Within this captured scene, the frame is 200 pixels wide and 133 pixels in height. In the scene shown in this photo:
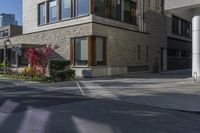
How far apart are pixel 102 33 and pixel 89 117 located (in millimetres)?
15014

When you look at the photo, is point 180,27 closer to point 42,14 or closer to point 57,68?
point 42,14

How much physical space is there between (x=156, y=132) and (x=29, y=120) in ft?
11.5

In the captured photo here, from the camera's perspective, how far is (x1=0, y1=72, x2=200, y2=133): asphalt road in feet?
22.2

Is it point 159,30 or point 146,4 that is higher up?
point 146,4

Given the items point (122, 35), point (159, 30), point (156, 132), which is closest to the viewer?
point (156, 132)

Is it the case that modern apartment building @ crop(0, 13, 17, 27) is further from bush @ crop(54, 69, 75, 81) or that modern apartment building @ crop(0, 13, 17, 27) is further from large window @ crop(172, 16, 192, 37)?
bush @ crop(54, 69, 75, 81)

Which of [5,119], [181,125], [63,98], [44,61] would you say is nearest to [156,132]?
[181,125]

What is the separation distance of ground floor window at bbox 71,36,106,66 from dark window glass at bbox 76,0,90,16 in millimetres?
2241

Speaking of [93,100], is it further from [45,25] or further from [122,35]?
[45,25]

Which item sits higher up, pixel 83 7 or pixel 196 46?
pixel 83 7

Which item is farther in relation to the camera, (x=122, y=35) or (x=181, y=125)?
(x=122, y=35)

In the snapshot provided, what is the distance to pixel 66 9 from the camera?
2461 cm

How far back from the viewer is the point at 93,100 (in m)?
11.3

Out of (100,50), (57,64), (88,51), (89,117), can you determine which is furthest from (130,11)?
(89,117)
